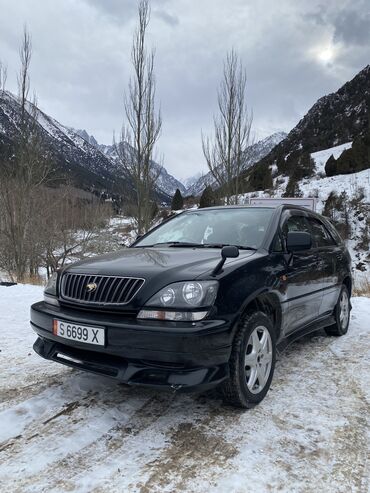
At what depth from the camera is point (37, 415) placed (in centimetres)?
281

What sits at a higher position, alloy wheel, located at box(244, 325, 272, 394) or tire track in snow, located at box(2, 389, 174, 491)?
alloy wheel, located at box(244, 325, 272, 394)

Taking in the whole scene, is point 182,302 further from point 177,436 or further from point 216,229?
point 216,229

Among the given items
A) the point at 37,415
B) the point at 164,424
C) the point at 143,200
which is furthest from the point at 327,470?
the point at 143,200

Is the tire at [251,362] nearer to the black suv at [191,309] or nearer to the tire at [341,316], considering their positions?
the black suv at [191,309]

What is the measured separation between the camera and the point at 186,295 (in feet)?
8.55

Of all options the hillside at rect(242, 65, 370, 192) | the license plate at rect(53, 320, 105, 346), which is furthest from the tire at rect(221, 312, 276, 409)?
the hillside at rect(242, 65, 370, 192)

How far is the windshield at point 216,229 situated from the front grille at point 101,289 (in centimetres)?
108

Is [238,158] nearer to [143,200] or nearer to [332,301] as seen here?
[143,200]

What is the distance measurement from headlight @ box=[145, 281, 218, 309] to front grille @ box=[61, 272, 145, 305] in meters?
0.17

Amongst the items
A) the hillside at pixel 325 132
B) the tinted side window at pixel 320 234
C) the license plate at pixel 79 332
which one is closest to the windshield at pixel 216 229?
the tinted side window at pixel 320 234

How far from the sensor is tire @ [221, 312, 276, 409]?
277 cm

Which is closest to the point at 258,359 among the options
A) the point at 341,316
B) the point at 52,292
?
the point at 52,292

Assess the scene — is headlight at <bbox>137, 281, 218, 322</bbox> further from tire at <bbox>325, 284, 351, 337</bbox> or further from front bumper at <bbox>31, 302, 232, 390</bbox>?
tire at <bbox>325, 284, 351, 337</bbox>

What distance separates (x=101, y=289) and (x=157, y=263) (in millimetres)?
446
